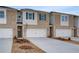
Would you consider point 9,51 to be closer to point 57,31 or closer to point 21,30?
point 21,30

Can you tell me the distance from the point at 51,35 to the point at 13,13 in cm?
90

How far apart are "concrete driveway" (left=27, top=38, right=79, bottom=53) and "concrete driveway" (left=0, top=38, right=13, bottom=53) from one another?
44 cm

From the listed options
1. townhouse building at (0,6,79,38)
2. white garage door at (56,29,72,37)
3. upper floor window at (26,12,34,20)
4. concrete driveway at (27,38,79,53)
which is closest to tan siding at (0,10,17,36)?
townhouse building at (0,6,79,38)

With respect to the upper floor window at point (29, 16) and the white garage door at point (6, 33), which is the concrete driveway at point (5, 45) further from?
the upper floor window at point (29, 16)

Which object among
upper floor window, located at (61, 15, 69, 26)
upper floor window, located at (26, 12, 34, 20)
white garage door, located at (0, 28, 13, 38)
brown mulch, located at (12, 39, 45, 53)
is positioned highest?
upper floor window, located at (26, 12, 34, 20)

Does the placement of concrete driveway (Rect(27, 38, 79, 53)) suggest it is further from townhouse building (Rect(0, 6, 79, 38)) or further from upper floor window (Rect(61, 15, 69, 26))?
upper floor window (Rect(61, 15, 69, 26))

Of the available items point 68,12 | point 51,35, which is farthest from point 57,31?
point 68,12

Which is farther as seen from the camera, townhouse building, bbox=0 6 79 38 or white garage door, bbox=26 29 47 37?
white garage door, bbox=26 29 47 37

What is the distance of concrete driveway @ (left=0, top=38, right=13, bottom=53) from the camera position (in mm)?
3874

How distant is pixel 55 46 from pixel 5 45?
1.00m

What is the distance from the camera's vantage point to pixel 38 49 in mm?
3922

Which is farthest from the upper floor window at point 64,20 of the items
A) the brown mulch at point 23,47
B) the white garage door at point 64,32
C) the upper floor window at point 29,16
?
the brown mulch at point 23,47
